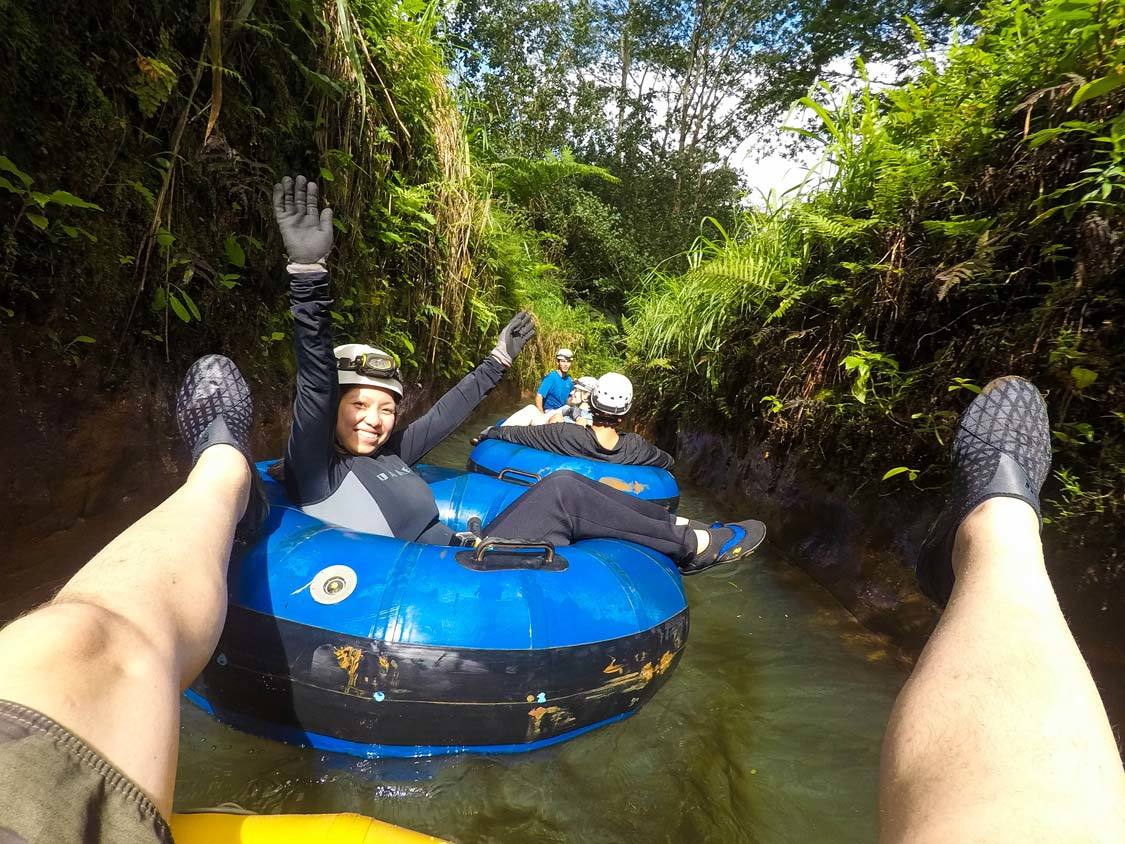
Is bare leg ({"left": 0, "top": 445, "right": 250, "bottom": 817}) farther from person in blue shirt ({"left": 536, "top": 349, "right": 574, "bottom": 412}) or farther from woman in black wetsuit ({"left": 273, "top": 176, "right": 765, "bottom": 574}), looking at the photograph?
person in blue shirt ({"left": 536, "top": 349, "right": 574, "bottom": 412})

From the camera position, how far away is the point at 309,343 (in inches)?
75.5

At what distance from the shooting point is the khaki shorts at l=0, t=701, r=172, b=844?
0.57m

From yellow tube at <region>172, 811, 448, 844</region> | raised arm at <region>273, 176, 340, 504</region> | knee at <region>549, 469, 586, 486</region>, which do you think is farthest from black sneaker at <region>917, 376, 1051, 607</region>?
raised arm at <region>273, 176, 340, 504</region>

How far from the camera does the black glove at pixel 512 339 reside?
130 inches

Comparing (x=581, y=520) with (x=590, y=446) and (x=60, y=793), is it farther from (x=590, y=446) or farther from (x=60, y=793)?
(x=60, y=793)

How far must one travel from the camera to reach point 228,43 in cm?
268

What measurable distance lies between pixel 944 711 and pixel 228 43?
4043mm

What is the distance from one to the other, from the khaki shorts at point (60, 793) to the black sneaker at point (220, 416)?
113cm

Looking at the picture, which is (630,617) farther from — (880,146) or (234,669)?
(880,146)

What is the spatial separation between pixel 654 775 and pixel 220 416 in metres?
2.09

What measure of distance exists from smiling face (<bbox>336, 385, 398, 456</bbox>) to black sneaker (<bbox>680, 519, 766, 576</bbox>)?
1.70 meters

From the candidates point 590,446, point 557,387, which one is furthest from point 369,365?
point 557,387

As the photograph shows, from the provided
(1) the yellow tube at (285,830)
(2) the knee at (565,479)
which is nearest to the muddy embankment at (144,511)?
(2) the knee at (565,479)

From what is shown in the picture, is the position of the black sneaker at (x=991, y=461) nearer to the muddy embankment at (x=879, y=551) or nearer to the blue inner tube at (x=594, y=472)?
the muddy embankment at (x=879, y=551)
